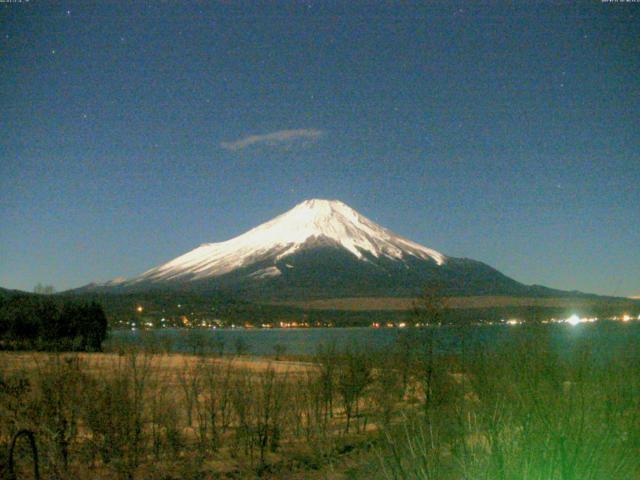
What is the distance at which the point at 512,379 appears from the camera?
20.6ft

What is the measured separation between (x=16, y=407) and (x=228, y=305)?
13336cm

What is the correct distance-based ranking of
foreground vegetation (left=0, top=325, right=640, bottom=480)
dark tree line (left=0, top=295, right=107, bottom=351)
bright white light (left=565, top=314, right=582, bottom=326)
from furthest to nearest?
dark tree line (left=0, top=295, right=107, bottom=351), bright white light (left=565, top=314, right=582, bottom=326), foreground vegetation (left=0, top=325, right=640, bottom=480)

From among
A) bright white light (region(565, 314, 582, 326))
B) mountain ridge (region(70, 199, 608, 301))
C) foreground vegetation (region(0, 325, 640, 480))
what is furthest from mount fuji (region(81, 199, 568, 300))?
bright white light (region(565, 314, 582, 326))

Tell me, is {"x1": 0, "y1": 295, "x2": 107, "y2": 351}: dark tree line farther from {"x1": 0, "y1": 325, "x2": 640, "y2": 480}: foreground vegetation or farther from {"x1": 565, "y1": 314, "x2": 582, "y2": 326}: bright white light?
{"x1": 565, "y1": 314, "x2": 582, "y2": 326}: bright white light

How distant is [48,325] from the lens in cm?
1124

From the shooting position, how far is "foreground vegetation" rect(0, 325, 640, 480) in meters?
4.15

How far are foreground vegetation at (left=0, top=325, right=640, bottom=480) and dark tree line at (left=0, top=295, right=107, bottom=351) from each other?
1.43ft

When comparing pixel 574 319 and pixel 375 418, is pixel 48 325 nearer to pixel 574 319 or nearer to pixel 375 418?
pixel 375 418

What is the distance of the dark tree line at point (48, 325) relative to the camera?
445 inches

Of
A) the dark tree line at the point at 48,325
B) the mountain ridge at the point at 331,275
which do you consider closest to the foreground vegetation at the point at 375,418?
the dark tree line at the point at 48,325

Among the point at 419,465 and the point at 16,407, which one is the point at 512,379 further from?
the point at 16,407

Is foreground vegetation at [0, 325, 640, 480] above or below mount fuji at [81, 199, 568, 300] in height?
below

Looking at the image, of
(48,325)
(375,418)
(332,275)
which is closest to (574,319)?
(375,418)

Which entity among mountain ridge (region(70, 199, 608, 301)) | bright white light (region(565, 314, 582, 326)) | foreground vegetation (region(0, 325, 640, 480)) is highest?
mountain ridge (region(70, 199, 608, 301))
